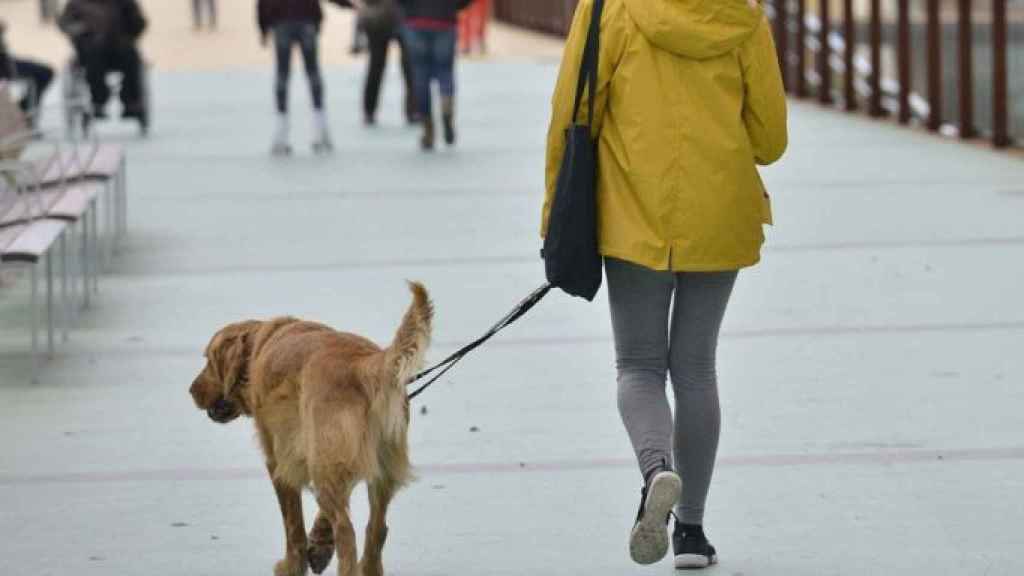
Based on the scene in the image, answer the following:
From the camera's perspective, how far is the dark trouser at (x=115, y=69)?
20.1m

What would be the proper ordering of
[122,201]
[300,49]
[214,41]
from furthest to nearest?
[214,41] → [300,49] → [122,201]

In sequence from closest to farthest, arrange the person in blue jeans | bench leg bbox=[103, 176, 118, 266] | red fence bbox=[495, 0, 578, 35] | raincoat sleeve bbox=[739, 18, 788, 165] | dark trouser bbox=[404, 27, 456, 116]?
raincoat sleeve bbox=[739, 18, 788, 165], bench leg bbox=[103, 176, 118, 266], the person in blue jeans, dark trouser bbox=[404, 27, 456, 116], red fence bbox=[495, 0, 578, 35]

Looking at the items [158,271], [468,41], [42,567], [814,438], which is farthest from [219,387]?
[468,41]

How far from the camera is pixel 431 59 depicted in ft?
58.9

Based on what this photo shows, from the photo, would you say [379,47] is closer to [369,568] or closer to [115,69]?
[115,69]

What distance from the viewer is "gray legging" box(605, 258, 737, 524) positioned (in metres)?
5.52

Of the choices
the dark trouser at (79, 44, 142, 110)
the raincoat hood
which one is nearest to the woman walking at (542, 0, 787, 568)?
the raincoat hood

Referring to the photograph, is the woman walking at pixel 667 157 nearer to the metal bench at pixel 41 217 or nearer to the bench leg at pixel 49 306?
the metal bench at pixel 41 217

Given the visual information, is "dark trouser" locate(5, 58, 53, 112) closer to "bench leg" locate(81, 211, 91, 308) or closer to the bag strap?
"bench leg" locate(81, 211, 91, 308)

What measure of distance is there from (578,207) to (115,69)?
1545 centimetres

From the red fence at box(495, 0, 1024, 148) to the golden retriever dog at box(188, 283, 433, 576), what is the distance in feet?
40.2

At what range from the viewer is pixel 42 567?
Result: 5953 mm

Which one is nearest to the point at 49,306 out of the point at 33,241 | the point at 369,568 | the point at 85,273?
the point at 33,241

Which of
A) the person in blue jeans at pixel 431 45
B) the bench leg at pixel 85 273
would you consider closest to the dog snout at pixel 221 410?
the bench leg at pixel 85 273
